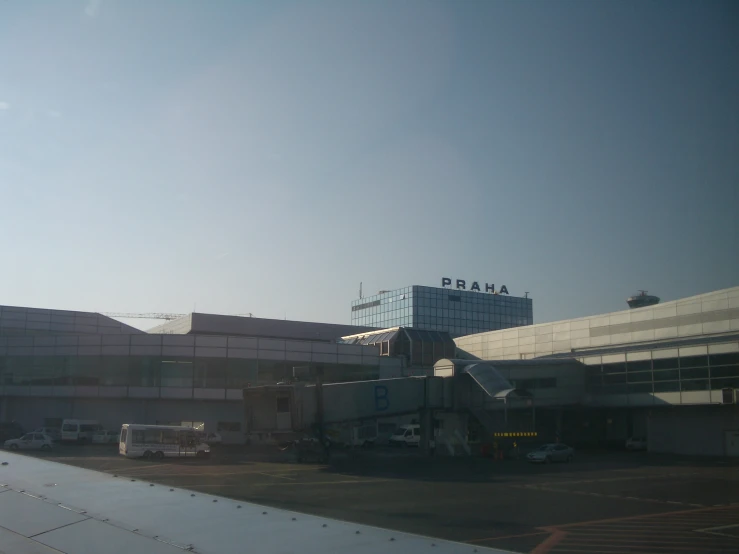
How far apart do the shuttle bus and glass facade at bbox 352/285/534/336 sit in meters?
117

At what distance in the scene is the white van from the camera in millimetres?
63750

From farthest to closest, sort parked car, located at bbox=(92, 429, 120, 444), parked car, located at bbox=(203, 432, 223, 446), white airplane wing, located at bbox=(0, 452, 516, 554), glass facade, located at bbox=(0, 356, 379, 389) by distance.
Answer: glass facade, located at bbox=(0, 356, 379, 389)
parked car, located at bbox=(203, 432, 223, 446)
parked car, located at bbox=(92, 429, 120, 444)
white airplane wing, located at bbox=(0, 452, 516, 554)

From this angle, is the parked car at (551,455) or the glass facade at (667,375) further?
the glass facade at (667,375)

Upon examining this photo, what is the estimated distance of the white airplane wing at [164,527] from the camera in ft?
21.6

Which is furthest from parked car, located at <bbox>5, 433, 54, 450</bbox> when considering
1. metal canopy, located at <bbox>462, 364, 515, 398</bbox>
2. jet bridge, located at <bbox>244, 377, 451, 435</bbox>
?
metal canopy, located at <bbox>462, 364, 515, 398</bbox>

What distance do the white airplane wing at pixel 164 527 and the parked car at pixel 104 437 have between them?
59022mm

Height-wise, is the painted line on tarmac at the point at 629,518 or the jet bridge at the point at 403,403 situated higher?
the jet bridge at the point at 403,403

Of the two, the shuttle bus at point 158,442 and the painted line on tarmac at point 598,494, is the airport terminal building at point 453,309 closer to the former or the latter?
the shuttle bus at point 158,442

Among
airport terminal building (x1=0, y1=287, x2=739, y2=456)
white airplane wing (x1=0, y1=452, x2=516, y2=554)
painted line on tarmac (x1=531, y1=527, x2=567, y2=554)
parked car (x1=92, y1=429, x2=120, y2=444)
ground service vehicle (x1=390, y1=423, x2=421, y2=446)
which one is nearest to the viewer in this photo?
white airplane wing (x1=0, y1=452, x2=516, y2=554)

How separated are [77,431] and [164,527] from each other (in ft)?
206

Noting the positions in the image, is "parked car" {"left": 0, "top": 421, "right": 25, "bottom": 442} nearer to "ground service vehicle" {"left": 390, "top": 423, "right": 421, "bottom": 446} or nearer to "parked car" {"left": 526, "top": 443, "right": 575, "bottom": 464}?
"ground service vehicle" {"left": 390, "top": 423, "right": 421, "bottom": 446}

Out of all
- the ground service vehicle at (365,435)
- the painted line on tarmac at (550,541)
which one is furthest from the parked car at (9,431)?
the painted line on tarmac at (550,541)

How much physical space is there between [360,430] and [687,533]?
53420 mm

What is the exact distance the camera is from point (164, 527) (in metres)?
7.91
